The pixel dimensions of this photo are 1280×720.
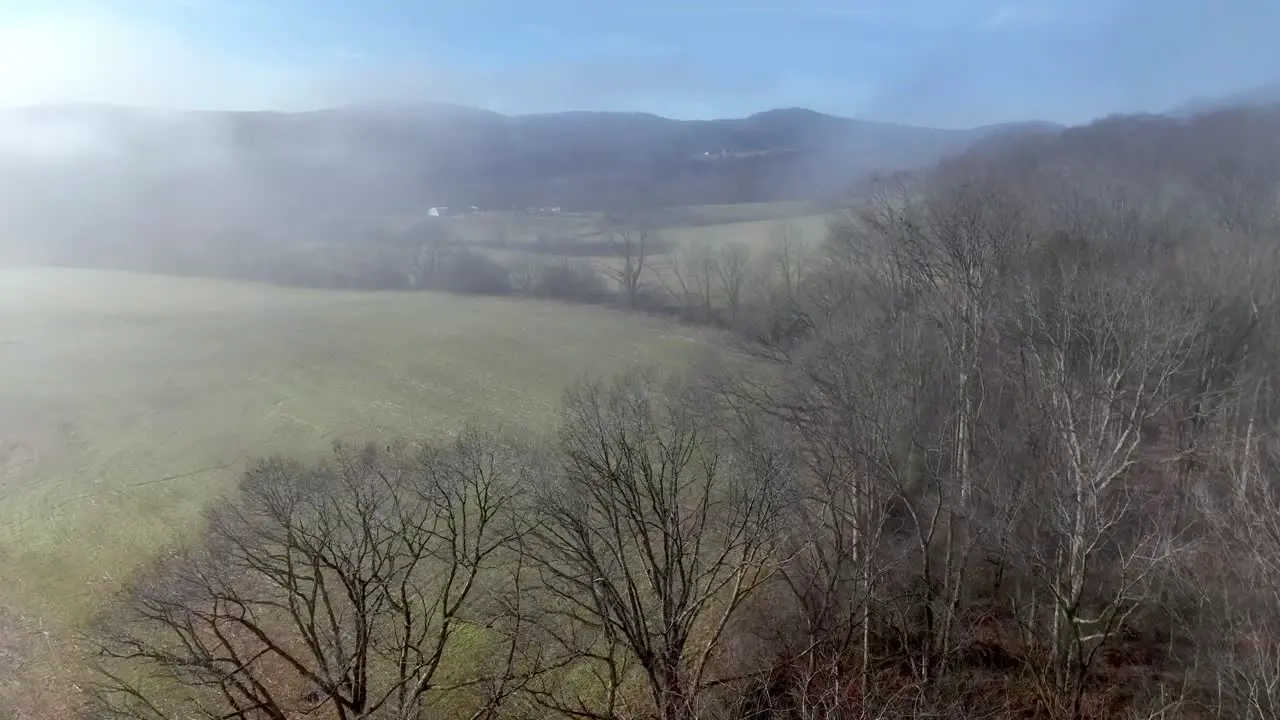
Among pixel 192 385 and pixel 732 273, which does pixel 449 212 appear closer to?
pixel 732 273

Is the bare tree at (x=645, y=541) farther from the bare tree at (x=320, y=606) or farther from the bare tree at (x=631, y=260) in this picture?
the bare tree at (x=631, y=260)

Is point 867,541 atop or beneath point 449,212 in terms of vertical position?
beneath

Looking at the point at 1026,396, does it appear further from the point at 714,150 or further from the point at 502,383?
the point at 714,150

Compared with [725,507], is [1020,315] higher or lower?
higher

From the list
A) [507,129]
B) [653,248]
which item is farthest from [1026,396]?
[507,129]

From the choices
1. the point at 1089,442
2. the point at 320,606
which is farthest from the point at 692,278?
the point at 1089,442

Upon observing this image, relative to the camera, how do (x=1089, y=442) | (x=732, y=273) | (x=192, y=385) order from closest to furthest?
(x=1089, y=442), (x=192, y=385), (x=732, y=273)

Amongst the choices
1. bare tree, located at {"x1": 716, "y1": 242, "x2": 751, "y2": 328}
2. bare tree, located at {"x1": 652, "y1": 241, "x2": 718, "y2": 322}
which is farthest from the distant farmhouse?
bare tree, located at {"x1": 716, "y1": 242, "x2": 751, "y2": 328}
